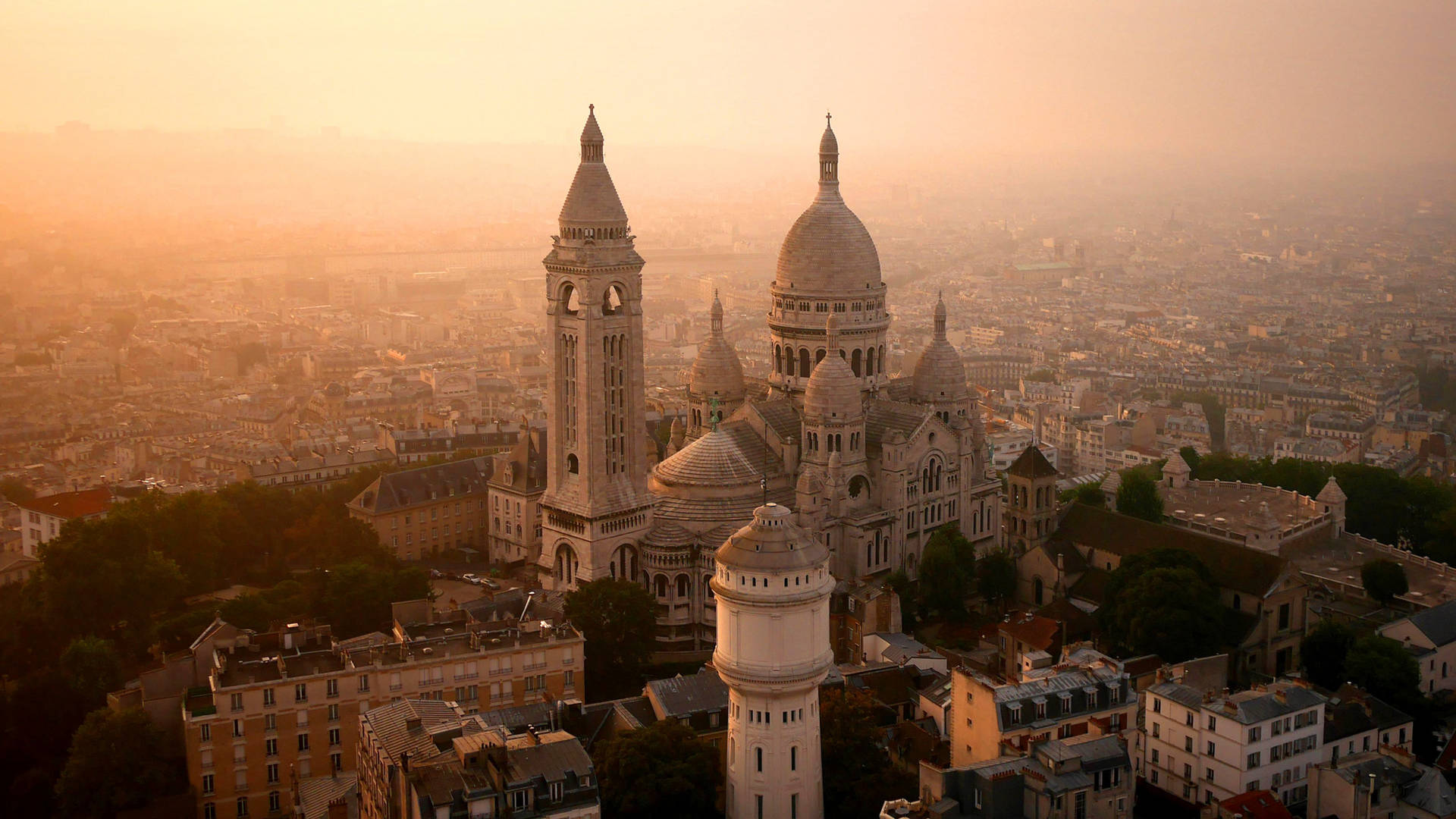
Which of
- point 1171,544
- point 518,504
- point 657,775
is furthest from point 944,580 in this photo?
point 657,775

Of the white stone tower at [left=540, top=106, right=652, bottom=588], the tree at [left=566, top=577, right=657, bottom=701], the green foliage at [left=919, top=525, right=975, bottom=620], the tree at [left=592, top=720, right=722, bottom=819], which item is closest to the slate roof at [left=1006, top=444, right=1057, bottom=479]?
the green foliage at [left=919, top=525, right=975, bottom=620]

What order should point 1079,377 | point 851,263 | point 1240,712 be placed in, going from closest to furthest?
point 1240,712 → point 851,263 → point 1079,377

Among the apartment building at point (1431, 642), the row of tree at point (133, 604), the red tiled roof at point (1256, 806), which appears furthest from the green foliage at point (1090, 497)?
the row of tree at point (133, 604)

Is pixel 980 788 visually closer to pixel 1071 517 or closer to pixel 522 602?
pixel 522 602

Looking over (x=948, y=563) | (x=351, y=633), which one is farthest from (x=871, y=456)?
(x=351, y=633)

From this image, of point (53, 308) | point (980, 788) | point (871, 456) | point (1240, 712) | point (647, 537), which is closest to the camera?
point (980, 788)

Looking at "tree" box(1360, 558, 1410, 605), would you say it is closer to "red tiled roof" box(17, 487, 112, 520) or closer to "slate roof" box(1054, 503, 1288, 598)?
"slate roof" box(1054, 503, 1288, 598)

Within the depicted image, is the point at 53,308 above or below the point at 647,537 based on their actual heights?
above
